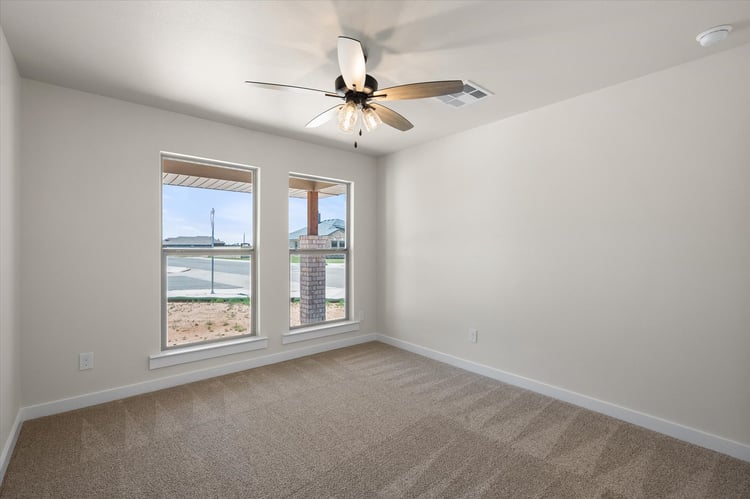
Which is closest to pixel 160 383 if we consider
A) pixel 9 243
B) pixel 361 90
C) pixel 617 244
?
pixel 9 243

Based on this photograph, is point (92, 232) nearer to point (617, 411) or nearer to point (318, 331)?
point (318, 331)

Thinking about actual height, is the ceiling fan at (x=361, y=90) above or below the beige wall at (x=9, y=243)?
above

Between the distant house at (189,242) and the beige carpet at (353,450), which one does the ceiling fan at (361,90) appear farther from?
the beige carpet at (353,450)

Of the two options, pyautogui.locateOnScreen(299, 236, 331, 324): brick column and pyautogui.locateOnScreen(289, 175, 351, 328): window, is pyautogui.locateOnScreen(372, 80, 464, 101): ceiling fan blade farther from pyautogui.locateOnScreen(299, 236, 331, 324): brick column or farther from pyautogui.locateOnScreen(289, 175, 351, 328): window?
pyautogui.locateOnScreen(299, 236, 331, 324): brick column

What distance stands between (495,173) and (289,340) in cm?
288

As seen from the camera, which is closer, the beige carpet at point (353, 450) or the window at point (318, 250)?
the beige carpet at point (353, 450)

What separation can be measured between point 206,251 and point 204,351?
99 centimetres

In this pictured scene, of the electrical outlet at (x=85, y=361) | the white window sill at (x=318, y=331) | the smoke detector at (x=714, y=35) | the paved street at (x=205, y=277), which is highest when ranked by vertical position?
the smoke detector at (x=714, y=35)

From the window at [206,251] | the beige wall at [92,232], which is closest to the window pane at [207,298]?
the window at [206,251]

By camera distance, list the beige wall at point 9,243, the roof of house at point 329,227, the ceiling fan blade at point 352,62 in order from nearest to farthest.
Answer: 1. the ceiling fan blade at point 352,62
2. the beige wall at point 9,243
3. the roof of house at point 329,227

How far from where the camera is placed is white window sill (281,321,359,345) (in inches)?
158

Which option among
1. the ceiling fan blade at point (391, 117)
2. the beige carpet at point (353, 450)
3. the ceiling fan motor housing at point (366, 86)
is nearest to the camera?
the beige carpet at point (353, 450)

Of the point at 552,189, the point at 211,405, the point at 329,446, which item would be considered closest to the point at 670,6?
the point at 552,189

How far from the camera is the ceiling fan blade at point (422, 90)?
6.35ft
